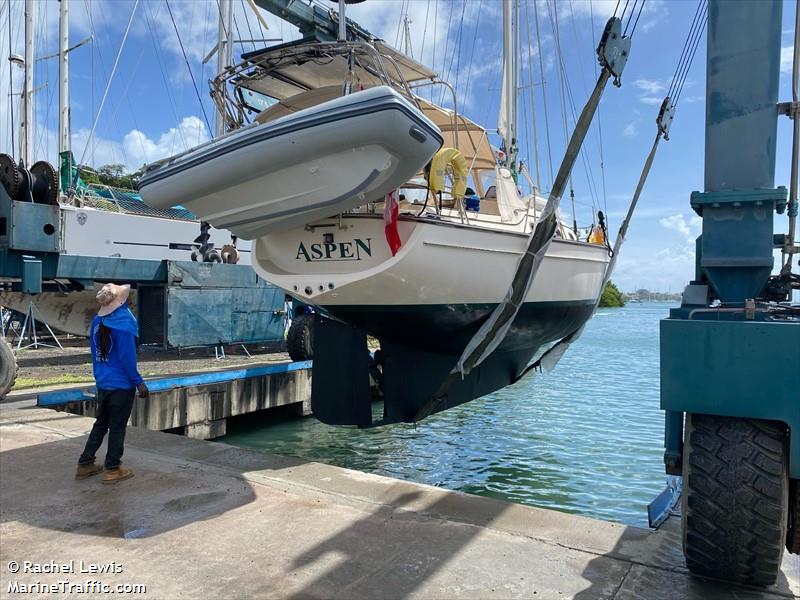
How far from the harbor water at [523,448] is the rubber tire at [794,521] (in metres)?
2.77

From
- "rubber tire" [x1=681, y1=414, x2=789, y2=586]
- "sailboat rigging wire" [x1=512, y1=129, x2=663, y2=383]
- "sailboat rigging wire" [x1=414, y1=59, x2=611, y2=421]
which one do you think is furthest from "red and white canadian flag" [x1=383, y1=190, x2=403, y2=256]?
A: "rubber tire" [x1=681, y1=414, x2=789, y2=586]

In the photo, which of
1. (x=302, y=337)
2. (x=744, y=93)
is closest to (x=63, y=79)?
(x=302, y=337)

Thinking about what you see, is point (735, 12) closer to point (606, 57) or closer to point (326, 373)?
point (606, 57)

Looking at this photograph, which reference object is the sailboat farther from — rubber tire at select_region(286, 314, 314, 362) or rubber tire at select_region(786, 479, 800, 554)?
rubber tire at select_region(286, 314, 314, 362)

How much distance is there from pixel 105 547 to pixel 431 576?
1.77 metres

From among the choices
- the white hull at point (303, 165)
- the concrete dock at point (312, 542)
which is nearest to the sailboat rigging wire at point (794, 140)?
the concrete dock at point (312, 542)

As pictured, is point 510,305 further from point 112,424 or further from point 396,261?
point 112,424

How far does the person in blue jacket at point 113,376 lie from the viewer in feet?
14.3

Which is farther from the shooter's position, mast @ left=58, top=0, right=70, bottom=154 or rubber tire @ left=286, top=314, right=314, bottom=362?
mast @ left=58, top=0, right=70, bottom=154

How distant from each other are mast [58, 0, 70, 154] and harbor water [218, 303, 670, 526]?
50.6ft

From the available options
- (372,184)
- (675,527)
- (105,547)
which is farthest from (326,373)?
(675,527)

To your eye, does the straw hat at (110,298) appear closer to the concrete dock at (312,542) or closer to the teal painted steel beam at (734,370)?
the concrete dock at (312,542)

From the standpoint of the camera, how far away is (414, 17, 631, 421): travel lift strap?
12.0ft

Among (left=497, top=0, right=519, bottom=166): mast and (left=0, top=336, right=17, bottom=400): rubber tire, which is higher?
(left=497, top=0, right=519, bottom=166): mast
